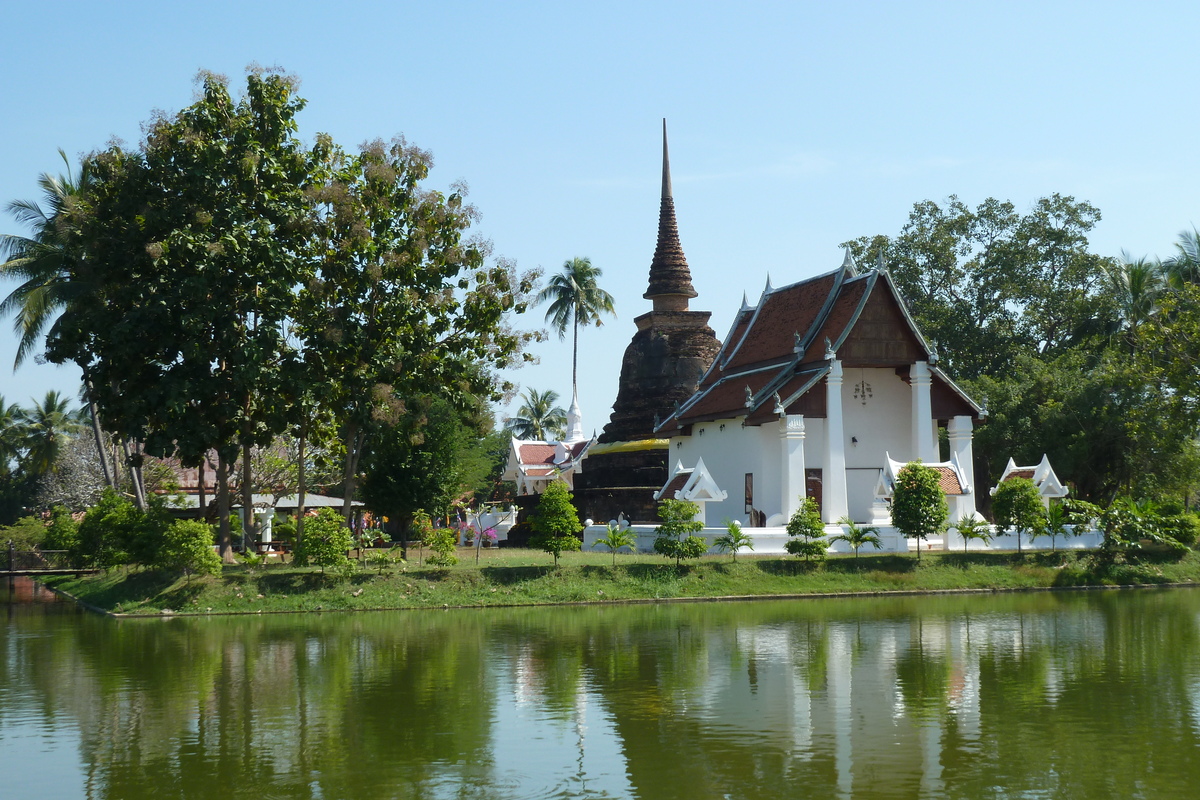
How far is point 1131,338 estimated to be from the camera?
131ft

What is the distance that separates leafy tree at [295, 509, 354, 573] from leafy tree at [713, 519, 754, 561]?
830 cm

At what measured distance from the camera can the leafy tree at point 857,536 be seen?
2695 cm

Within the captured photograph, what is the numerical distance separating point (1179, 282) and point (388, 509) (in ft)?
81.9

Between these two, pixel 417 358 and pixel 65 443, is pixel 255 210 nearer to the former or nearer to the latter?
pixel 417 358

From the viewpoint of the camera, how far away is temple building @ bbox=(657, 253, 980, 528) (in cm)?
3073

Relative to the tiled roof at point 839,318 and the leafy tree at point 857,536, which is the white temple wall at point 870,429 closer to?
the tiled roof at point 839,318

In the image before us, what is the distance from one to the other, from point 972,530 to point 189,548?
670 inches

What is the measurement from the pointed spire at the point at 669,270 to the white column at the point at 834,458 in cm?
1279

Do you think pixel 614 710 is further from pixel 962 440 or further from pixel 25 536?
pixel 25 536

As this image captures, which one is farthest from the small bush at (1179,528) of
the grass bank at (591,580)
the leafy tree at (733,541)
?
the leafy tree at (733,541)

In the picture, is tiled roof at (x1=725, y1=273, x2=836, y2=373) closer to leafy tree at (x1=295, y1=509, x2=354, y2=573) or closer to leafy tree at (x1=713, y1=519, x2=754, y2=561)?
leafy tree at (x1=713, y1=519, x2=754, y2=561)

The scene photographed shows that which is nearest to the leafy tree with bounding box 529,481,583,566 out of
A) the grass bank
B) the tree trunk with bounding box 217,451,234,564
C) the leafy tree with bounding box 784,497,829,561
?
the grass bank

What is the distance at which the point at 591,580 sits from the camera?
79.2 feet

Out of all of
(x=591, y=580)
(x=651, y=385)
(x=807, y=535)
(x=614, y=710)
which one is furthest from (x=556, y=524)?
(x=651, y=385)
